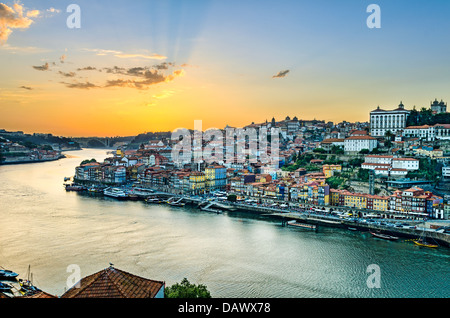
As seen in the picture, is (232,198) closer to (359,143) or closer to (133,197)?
(133,197)

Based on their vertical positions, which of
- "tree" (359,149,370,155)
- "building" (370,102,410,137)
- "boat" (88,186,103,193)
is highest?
"building" (370,102,410,137)

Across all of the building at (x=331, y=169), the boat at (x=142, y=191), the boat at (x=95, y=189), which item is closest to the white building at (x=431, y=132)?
the building at (x=331, y=169)

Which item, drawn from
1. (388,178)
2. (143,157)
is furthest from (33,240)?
(143,157)

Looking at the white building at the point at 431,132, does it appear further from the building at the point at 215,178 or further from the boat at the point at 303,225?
the boat at the point at 303,225

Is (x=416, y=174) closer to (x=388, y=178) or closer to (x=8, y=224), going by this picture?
(x=388, y=178)

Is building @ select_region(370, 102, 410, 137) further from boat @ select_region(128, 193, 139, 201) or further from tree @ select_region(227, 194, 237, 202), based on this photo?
boat @ select_region(128, 193, 139, 201)

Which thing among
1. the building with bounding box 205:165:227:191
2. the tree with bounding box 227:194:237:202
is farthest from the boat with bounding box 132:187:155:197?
the tree with bounding box 227:194:237:202
